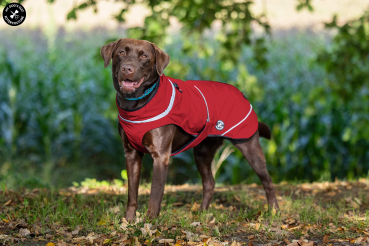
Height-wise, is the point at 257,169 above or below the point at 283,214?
above

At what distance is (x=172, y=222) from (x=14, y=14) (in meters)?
3.09

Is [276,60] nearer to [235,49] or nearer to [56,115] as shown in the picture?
[235,49]

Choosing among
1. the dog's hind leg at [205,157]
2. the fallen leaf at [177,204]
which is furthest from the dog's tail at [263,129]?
the fallen leaf at [177,204]

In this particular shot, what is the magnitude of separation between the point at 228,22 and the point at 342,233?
12.9ft

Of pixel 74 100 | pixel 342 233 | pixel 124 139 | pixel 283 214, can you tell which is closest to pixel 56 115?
pixel 74 100

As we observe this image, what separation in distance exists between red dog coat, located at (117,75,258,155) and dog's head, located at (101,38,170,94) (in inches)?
7.0

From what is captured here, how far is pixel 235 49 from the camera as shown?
682 cm

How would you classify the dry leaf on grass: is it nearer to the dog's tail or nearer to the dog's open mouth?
the dog's open mouth

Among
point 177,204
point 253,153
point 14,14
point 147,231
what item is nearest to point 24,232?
point 147,231

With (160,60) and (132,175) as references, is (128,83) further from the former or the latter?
(132,175)

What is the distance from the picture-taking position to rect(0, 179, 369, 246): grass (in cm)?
340

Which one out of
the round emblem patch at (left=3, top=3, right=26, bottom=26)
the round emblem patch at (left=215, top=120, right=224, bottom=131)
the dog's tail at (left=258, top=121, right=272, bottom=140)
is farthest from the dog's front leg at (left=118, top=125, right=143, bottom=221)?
the round emblem patch at (left=3, top=3, right=26, bottom=26)

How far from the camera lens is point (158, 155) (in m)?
3.81

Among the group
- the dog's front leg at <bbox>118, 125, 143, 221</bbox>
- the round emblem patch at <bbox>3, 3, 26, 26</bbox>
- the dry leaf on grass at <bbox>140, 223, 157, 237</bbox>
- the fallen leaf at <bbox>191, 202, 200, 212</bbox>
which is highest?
the round emblem patch at <bbox>3, 3, 26, 26</bbox>
